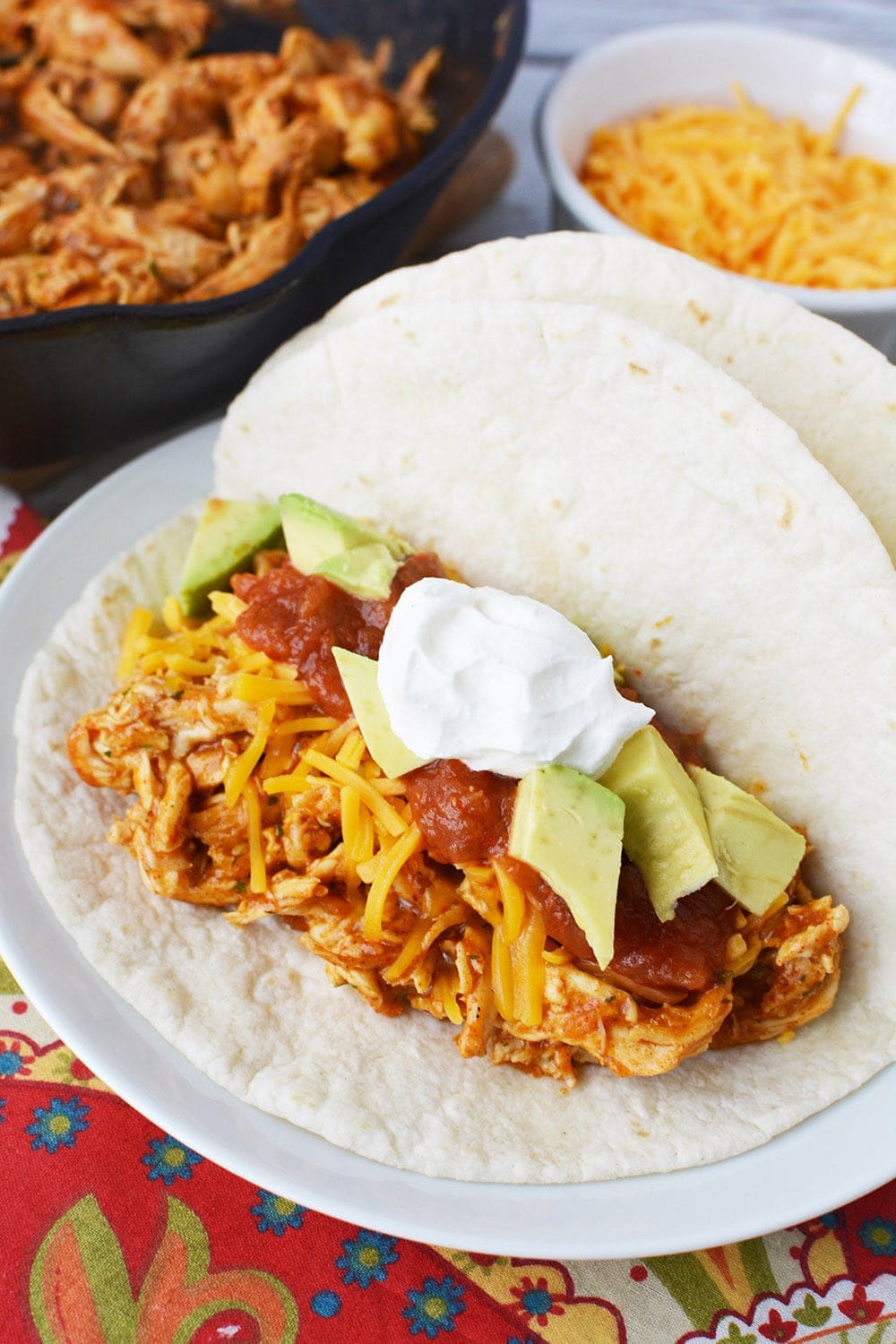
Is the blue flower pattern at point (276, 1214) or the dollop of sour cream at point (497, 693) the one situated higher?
the dollop of sour cream at point (497, 693)

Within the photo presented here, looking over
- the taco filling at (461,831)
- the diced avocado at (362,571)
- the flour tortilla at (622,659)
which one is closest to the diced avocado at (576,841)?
the taco filling at (461,831)

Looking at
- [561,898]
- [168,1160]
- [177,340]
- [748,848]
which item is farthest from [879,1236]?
[177,340]

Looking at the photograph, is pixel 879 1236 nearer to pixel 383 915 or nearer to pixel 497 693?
pixel 383 915

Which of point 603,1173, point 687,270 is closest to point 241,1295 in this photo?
point 603,1173

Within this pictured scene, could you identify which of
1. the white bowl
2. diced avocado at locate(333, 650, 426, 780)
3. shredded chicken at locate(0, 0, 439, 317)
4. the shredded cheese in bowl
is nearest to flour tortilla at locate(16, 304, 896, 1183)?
diced avocado at locate(333, 650, 426, 780)

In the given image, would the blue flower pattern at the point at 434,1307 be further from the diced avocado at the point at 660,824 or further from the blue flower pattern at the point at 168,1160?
the diced avocado at the point at 660,824

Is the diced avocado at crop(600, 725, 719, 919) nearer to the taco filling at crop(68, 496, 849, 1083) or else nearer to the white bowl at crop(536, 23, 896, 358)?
the taco filling at crop(68, 496, 849, 1083)

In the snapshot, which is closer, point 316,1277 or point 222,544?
point 316,1277
